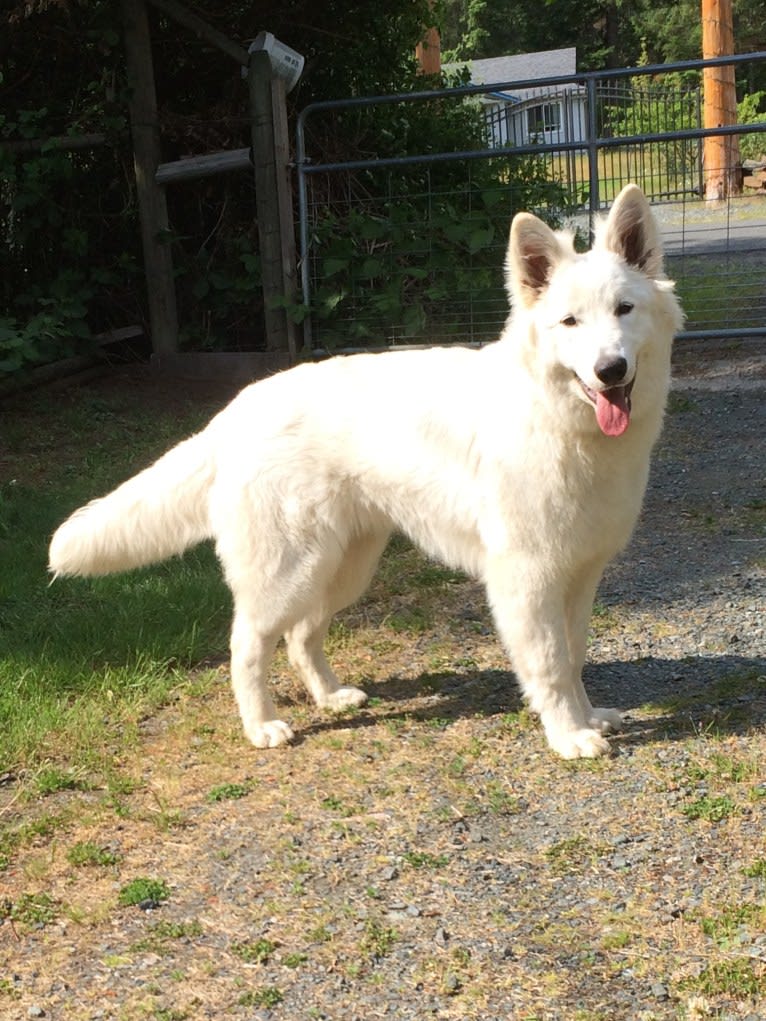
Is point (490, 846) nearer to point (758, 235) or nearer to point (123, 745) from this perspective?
point (123, 745)

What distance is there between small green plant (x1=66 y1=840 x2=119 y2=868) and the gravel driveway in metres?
0.01

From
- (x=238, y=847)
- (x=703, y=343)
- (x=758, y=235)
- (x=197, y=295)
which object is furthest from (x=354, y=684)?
(x=758, y=235)

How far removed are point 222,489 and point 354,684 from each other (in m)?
1.12

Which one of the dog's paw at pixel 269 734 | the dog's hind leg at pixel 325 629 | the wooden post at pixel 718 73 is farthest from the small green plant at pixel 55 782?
the wooden post at pixel 718 73

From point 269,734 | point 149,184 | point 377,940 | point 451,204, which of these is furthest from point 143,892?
point 451,204

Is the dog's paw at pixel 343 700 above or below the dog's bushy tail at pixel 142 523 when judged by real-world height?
below

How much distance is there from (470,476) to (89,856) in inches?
70.3

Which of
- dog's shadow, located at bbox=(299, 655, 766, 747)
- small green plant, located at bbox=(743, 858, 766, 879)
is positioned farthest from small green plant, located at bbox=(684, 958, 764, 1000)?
dog's shadow, located at bbox=(299, 655, 766, 747)

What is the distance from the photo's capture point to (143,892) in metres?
3.30

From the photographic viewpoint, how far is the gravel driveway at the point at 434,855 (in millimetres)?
2814

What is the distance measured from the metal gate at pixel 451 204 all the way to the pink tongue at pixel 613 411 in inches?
227

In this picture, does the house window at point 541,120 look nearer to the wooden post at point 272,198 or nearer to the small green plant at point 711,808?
the wooden post at point 272,198

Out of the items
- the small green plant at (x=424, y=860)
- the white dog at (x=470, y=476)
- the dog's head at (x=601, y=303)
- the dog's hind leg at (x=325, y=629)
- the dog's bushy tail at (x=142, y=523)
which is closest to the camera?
the small green plant at (x=424, y=860)

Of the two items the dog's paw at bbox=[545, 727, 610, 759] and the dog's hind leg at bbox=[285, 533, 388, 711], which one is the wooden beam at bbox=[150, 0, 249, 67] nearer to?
the dog's hind leg at bbox=[285, 533, 388, 711]
